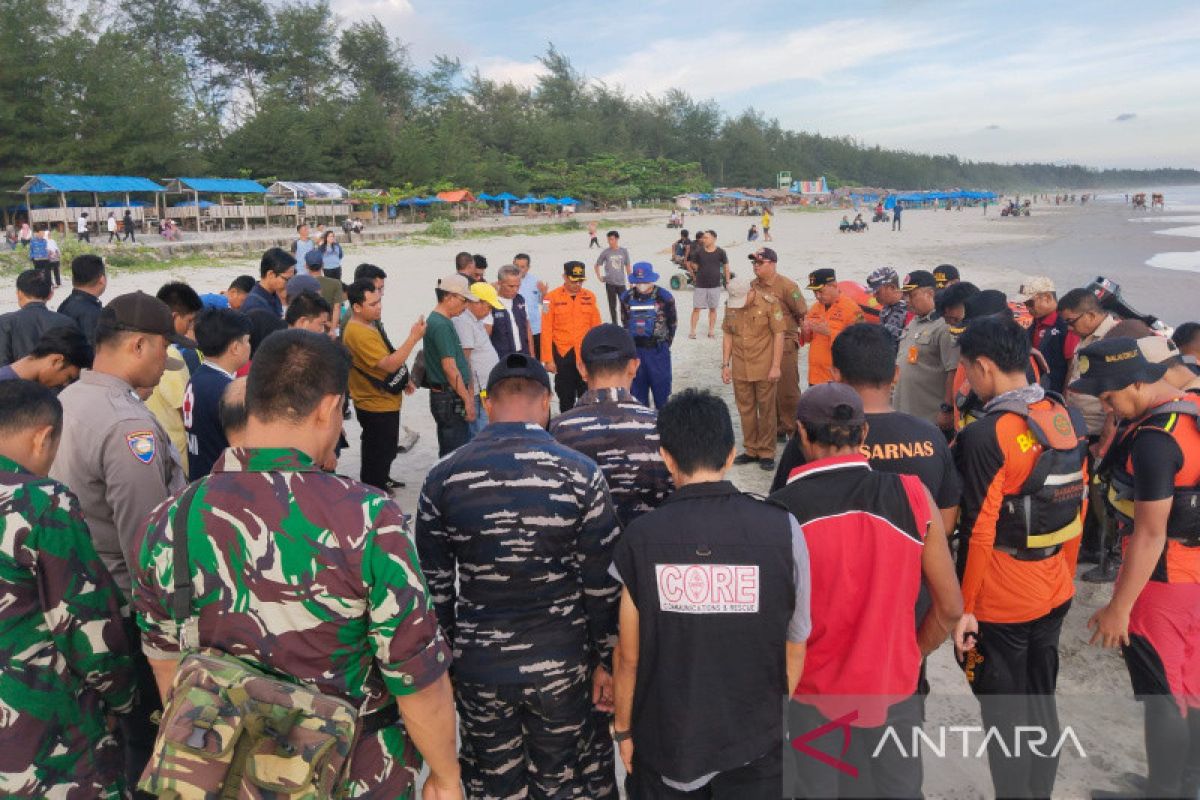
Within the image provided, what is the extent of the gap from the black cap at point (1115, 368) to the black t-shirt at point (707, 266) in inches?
367

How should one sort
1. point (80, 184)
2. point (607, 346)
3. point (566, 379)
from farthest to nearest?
point (80, 184) → point (566, 379) → point (607, 346)

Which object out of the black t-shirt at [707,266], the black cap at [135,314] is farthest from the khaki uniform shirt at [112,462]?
the black t-shirt at [707,266]

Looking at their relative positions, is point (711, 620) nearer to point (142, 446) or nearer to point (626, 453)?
point (626, 453)

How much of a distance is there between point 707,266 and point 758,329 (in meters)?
5.56

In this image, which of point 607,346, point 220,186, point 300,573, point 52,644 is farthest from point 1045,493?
point 220,186

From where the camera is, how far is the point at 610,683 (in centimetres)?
251

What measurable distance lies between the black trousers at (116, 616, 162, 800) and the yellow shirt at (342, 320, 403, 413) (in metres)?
2.97

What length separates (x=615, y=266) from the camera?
12836 millimetres

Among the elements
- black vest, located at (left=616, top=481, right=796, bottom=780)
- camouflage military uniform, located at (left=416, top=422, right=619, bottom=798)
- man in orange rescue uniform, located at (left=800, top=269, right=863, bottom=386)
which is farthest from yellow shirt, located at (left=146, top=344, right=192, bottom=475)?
man in orange rescue uniform, located at (left=800, top=269, right=863, bottom=386)

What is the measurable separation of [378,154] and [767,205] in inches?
1600

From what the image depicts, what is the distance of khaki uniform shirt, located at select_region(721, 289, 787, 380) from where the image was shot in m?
6.83

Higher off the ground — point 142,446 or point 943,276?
point 943,276

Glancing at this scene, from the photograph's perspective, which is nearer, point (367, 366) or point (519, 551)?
point (519, 551)

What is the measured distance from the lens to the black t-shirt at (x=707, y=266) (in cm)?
1214
